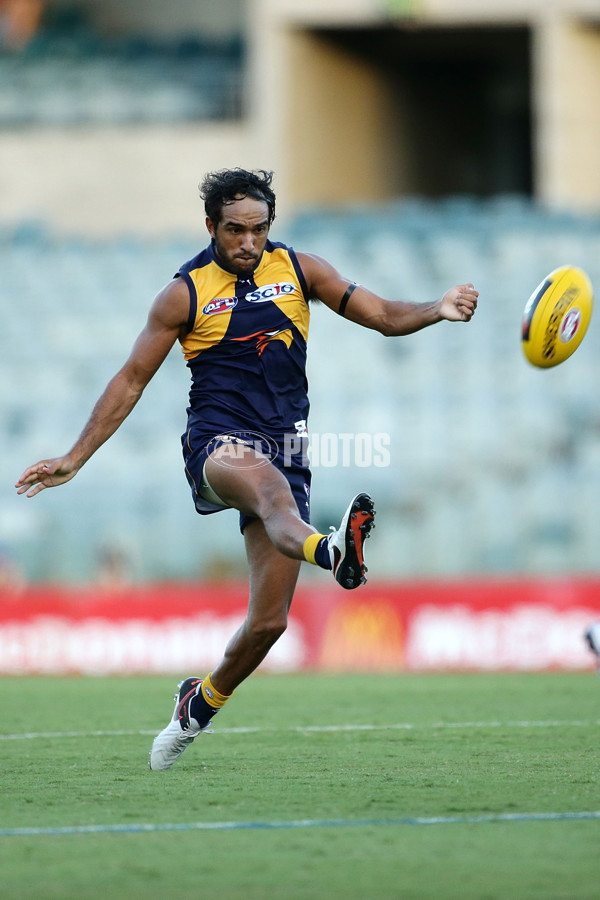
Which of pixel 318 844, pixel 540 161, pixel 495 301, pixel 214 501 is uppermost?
pixel 540 161

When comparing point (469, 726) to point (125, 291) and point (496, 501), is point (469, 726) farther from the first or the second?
point (125, 291)

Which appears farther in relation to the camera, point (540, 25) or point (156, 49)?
point (156, 49)

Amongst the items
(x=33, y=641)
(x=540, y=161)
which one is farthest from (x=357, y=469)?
(x=540, y=161)

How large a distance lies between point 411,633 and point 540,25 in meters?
9.94

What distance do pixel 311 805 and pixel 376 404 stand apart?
41.7 ft

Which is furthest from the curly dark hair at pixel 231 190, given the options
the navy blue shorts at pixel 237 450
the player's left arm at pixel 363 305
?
the navy blue shorts at pixel 237 450

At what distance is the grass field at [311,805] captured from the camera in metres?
4.05

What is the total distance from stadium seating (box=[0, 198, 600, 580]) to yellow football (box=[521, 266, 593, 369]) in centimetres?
967

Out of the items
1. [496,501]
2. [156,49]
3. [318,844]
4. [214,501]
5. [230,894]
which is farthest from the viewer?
[156,49]

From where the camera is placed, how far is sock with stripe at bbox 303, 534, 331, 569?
17.6 feet

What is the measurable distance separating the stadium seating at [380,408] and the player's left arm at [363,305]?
9.91 meters

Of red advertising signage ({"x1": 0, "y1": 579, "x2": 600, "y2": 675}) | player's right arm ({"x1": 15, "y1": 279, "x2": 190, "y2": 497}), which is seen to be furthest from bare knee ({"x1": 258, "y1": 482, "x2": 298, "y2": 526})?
red advertising signage ({"x1": 0, "y1": 579, "x2": 600, "y2": 675})

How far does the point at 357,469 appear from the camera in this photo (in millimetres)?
17250

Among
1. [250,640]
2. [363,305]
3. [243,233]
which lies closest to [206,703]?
[250,640]
